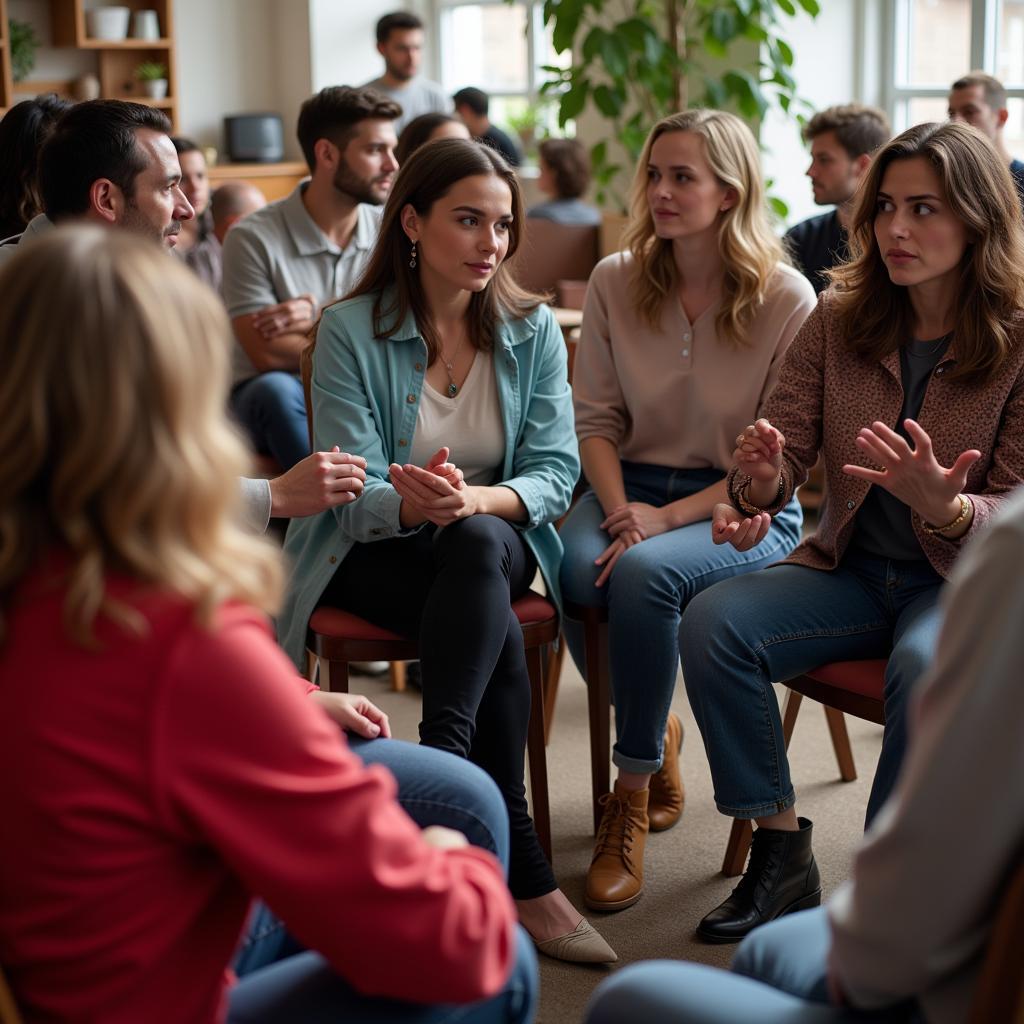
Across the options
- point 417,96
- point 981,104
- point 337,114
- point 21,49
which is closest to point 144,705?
point 337,114

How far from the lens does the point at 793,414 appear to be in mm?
2236

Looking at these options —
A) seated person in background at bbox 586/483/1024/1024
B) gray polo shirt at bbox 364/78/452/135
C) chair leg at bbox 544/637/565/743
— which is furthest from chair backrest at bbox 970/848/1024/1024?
gray polo shirt at bbox 364/78/452/135

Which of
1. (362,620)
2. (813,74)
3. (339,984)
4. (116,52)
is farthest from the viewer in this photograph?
(116,52)

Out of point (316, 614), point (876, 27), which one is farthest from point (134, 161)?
point (876, 27)

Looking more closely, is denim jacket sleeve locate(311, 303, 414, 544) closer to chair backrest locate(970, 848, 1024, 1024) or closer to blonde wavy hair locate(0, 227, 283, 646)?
blonde wavy hair locate(0, 227, 283, 646)

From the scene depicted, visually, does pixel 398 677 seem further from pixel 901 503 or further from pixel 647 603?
pixel 901 503

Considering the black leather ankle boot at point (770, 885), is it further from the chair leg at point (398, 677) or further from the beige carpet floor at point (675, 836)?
the chair leg at point (398, 677)

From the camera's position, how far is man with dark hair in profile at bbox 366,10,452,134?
19.8 feet

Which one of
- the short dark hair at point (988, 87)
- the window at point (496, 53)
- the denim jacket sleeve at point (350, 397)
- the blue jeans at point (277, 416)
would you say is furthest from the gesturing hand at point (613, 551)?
the window at point (496, 53)

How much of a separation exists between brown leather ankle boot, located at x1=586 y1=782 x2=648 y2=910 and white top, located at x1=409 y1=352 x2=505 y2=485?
63 centimetres

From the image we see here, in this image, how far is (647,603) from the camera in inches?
88.7

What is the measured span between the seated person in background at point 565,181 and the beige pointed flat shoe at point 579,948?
3.85 meters

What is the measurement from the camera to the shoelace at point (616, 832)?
Answer: 2283 millimetres

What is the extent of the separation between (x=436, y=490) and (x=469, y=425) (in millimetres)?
283
